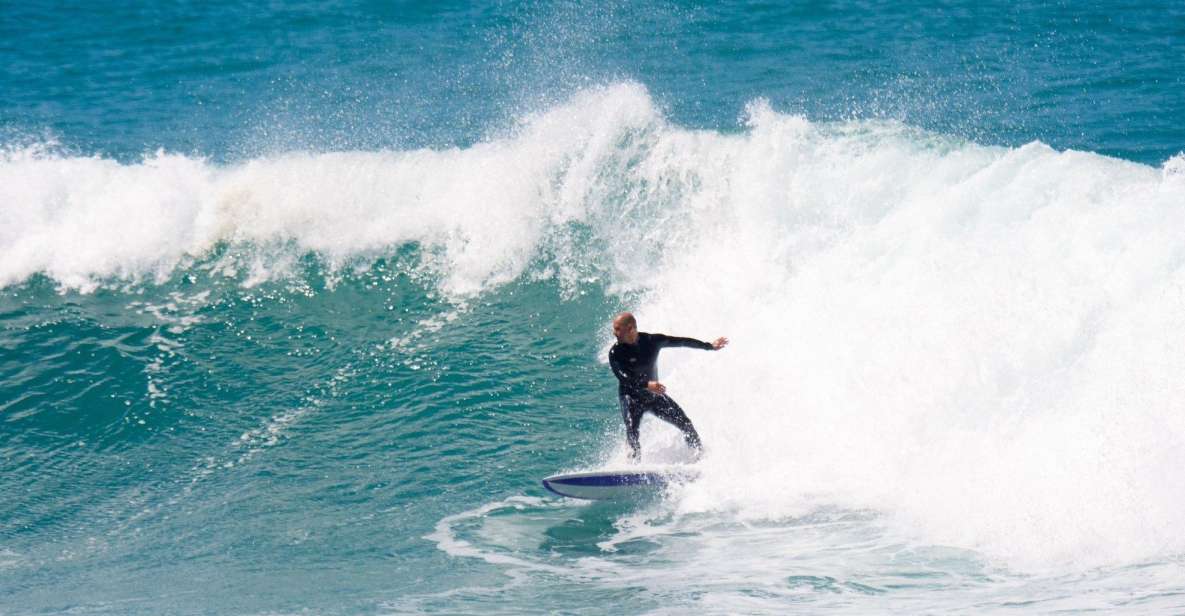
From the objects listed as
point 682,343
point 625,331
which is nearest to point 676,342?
point 682,343

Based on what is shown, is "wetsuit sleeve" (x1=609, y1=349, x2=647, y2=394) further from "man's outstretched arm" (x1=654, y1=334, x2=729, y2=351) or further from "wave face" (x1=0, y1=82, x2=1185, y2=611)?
"wave face" (x1=0, y1=82, x2=1185, y2=611)

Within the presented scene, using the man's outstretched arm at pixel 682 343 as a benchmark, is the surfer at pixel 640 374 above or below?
below

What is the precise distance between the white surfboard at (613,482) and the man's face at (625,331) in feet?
3.49

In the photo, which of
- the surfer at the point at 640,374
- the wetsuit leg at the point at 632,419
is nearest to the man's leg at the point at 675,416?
the surfer at the point at 640,374

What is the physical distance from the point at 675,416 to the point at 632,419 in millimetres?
359

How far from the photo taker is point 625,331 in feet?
31.7

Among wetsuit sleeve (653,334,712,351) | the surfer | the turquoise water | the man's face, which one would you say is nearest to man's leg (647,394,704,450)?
the surfer

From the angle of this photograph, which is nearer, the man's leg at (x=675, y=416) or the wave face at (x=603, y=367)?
the wave face at (x=603, y=367)

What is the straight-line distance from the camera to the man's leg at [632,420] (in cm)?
1003

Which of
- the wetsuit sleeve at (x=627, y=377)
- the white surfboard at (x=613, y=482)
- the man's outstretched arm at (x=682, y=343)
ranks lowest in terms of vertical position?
the white surfboard at (x=613, y=482)

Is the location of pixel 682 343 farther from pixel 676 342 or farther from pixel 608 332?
pixel 608 332

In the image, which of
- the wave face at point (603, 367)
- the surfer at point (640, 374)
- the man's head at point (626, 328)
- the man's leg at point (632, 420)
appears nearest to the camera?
the wave face at point (603, 367)

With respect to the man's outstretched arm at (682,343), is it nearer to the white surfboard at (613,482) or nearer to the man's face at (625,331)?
the man's face at (625,331)

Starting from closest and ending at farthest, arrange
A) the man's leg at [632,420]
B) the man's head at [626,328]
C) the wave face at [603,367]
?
1. the wave face at [603,367]
2. the man's head at [626,328]
3. the man's leg at [632,420]
